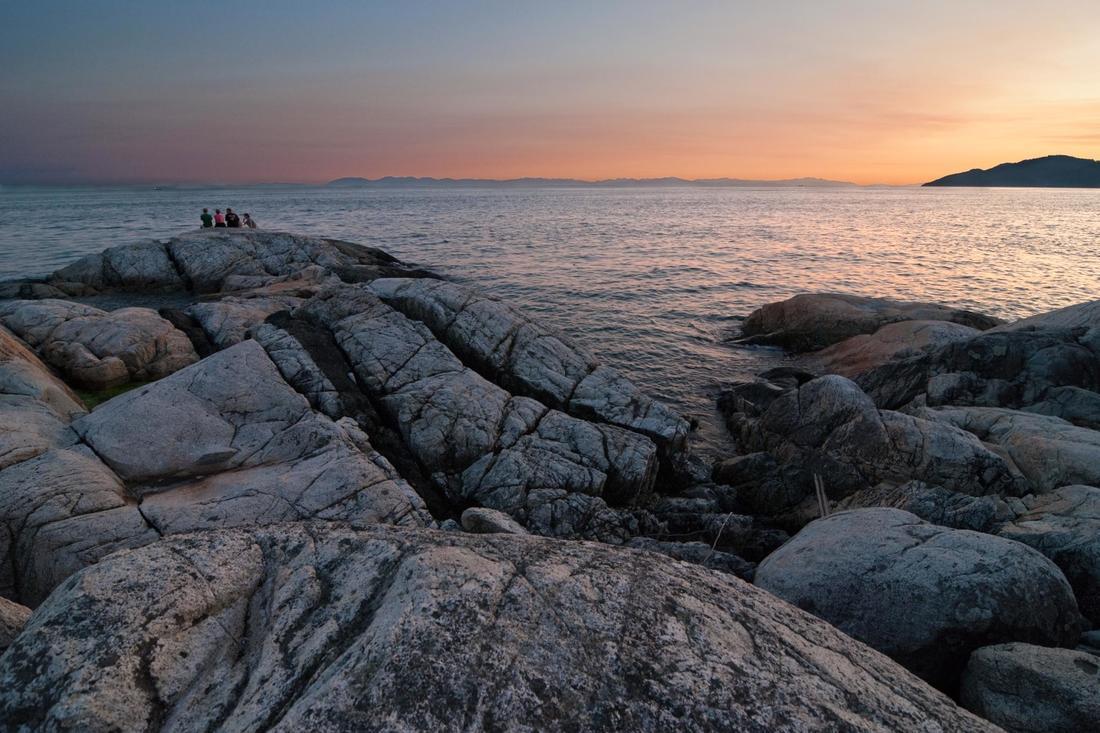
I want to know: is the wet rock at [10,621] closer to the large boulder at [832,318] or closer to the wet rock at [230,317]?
the wet rock at [230,317]

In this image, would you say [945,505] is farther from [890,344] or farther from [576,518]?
[890,344]

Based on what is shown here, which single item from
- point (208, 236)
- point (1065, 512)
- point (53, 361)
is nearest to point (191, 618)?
point (1065, 512)

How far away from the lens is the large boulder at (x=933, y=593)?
705 centimetres

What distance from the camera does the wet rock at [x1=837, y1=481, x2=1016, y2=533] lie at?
1038 cm

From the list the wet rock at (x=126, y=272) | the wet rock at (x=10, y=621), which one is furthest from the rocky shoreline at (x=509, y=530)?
the wet rock at (x=126, y=272)

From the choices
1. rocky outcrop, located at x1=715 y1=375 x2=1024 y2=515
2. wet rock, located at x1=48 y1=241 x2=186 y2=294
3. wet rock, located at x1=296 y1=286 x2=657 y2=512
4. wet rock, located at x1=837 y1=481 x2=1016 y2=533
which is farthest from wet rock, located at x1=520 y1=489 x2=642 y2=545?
wet rock, located at x1=48 y1=241 x2=186 y2=294

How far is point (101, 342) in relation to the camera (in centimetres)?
1694

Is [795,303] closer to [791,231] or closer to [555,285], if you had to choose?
[555,285]

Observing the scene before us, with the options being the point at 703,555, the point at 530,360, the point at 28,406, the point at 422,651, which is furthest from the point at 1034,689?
the point at 28,406

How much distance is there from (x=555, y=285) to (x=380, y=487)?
32698 millimetres

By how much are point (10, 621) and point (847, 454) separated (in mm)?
15292

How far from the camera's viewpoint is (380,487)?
34.1 ft

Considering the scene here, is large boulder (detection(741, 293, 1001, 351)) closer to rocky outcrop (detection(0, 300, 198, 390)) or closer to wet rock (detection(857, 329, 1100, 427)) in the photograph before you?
wet rock (detection(857, 329, 1100, 427))

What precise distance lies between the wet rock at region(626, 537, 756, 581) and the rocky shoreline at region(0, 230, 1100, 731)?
8cm
